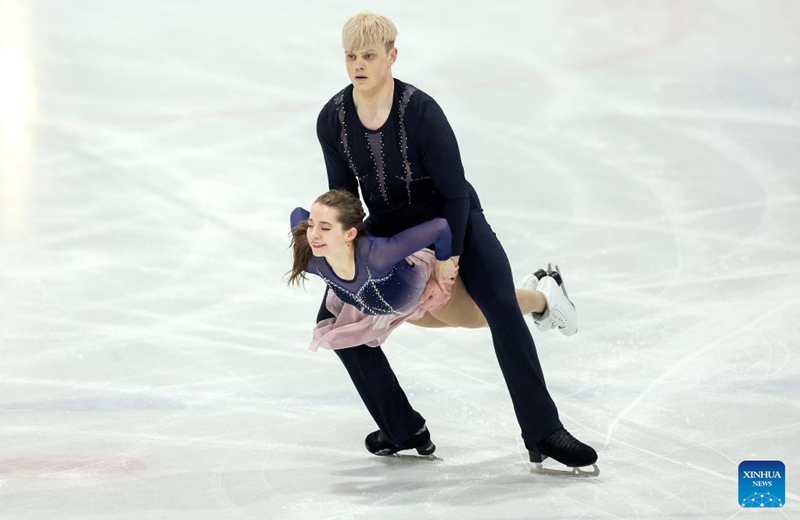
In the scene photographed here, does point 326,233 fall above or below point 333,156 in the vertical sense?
below

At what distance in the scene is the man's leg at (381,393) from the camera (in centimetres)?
397

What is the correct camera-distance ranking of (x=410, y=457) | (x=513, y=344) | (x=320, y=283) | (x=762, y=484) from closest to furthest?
(x=762, y=484) → (x=513, y=344) → (x=410, y=457) → (x=320, y=283)

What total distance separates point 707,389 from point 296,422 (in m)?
1.45

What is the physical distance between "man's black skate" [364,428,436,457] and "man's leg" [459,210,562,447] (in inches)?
13.0

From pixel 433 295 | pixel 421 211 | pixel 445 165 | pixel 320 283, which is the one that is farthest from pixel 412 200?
pixel 320 283

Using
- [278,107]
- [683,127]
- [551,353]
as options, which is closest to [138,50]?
[278,107]

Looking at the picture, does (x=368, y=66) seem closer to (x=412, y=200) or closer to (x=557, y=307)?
(x=412, y=200)

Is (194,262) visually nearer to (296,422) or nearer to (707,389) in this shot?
(296,422)

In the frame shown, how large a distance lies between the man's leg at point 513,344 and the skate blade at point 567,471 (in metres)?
0.08

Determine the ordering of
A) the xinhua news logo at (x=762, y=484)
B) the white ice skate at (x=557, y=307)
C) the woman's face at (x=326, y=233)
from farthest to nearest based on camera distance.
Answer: the white ice skate at (x=557, y=307) → the woman's face at (x=326, y=233) → the xinhua news logo at (x=762, y=484)

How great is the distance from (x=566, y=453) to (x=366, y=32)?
1.40 meters

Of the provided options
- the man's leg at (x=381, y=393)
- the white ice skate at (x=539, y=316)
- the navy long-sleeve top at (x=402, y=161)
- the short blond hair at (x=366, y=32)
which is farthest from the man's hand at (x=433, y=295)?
the short blond hair at (x=366, y=32)

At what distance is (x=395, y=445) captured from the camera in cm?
401

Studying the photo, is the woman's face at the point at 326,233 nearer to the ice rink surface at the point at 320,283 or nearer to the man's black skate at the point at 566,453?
the ice rink surface at the point at 320,283
